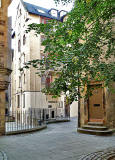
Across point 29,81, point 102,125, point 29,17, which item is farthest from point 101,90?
point 29,17

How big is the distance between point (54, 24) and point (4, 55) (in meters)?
3.74

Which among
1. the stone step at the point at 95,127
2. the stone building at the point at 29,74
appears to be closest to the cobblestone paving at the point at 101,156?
the stone step at the point at 95,127

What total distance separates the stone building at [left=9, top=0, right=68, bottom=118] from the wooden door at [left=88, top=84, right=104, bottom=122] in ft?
37.8

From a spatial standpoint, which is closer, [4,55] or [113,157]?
[113,157]

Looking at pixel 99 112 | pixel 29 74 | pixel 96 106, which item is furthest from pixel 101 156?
pixel 29 74

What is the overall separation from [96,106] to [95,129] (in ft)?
5.22

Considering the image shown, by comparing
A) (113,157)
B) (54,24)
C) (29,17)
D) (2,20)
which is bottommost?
(113,157)

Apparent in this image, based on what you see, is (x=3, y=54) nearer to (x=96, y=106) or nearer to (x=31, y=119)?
(x=31, y=119)

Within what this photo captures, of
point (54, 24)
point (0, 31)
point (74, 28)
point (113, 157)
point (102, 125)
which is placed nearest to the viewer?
point (113, 157)

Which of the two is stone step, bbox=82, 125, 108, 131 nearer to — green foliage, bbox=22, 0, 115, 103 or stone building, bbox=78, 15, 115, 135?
stone building, bbox=78, 15, 115, 135

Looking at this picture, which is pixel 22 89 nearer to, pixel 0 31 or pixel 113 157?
pixel 0 31

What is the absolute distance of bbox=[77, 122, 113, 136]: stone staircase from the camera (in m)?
10.9

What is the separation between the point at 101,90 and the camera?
12148 millimetres

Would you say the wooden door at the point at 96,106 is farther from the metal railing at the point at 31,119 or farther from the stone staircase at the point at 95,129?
the metal railing at the point at 31,119
